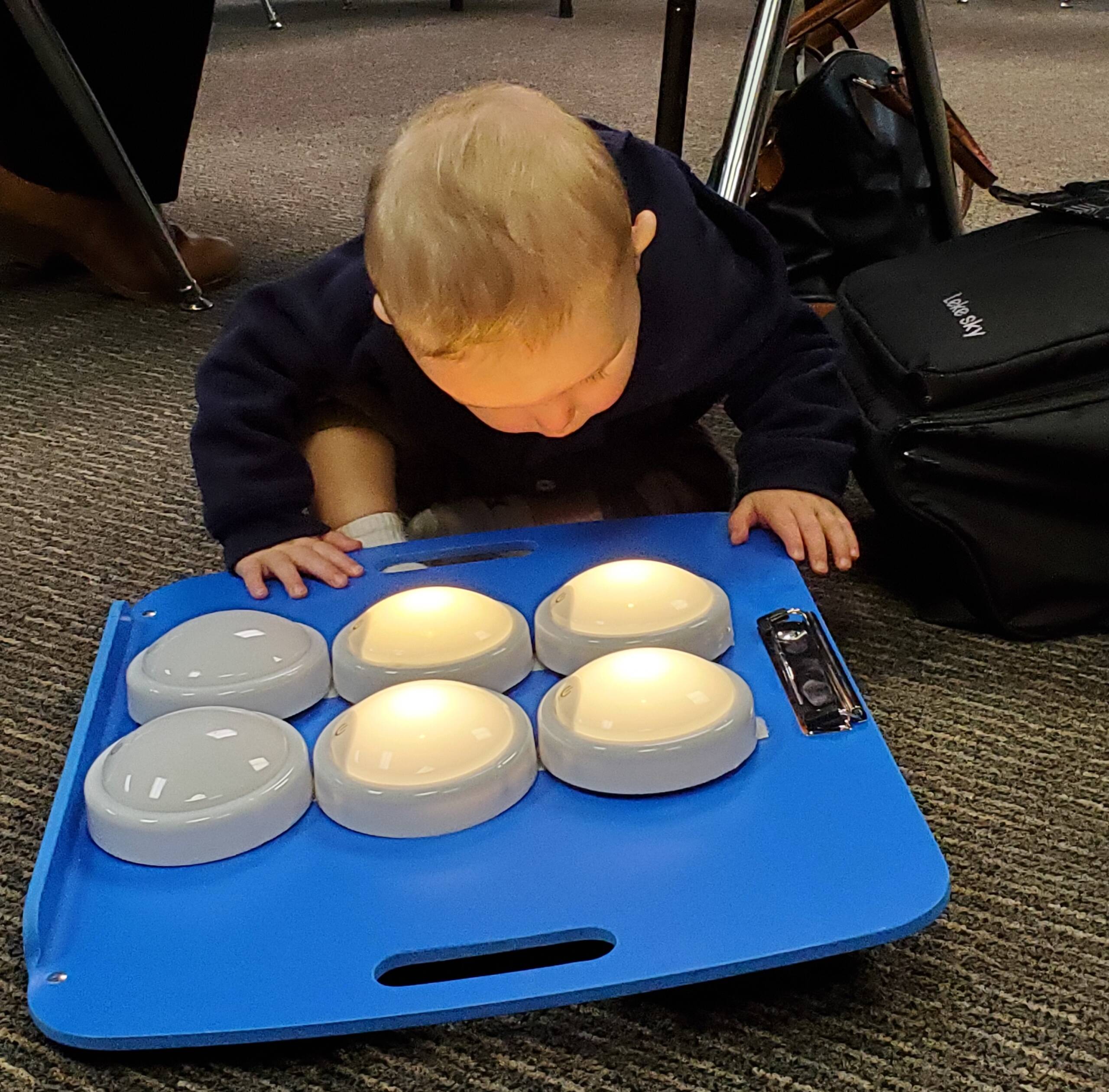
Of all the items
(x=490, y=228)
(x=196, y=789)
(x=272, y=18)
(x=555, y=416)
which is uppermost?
(x=490, y=228)

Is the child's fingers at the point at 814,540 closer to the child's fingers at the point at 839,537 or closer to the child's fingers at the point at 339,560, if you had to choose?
the child's fingers at the point at 839,537

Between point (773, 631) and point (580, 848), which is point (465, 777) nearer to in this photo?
point (580, 848)

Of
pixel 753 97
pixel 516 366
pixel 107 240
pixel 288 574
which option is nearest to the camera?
pixel 516 366

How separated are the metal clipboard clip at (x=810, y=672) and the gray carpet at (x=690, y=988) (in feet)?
0.33

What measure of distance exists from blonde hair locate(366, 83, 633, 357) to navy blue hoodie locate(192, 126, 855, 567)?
145mm

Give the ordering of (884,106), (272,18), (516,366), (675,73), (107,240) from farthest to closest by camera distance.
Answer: (272,18)
(107,240)
(884,106)
(675,73)
(516,366)

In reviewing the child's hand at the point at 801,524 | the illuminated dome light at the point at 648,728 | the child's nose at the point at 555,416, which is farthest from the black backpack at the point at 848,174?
the illuminated dome light at the point at 648,728

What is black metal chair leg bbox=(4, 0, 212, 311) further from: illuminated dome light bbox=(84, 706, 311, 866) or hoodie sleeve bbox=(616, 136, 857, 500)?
illuminated dome light bbox=(84, 706, 311, 866)

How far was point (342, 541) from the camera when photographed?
748 millimetres

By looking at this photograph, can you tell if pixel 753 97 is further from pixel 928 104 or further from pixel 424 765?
pixel 424 765

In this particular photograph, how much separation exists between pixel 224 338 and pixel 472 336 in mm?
266

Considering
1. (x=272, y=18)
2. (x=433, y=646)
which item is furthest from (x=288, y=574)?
(x=272, y=18)

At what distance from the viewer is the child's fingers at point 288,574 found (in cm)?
70

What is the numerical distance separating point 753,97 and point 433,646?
0.57 metres
